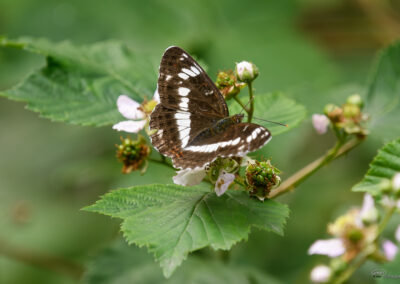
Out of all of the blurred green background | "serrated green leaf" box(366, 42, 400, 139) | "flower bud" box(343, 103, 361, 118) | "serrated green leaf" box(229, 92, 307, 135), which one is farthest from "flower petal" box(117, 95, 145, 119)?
the blurred green background

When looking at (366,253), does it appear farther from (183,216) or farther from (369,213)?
(183,216)

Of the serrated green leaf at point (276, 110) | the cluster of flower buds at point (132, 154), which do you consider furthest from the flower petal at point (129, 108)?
the serrated green leaf at point (276, 110)

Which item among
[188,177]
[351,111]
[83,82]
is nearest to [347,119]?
[351,111]

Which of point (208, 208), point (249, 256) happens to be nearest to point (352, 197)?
point (249, 256)

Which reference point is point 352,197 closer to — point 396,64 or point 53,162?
point 396,64

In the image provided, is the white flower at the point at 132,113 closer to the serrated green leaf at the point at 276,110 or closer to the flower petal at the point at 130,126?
the flower petal at the point at 130,126

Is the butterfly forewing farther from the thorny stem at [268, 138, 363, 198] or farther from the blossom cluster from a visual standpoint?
the blossom cluster
